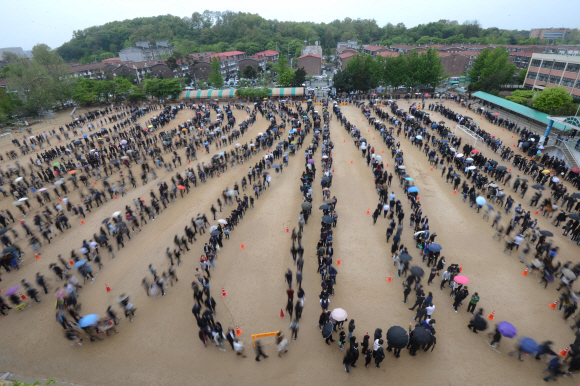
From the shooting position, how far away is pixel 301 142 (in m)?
26.8

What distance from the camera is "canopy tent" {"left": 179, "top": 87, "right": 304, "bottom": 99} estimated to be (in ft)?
154

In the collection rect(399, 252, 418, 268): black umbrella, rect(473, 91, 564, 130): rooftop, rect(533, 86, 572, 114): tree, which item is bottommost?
rect(399, 252, 418, 268): black umbrella

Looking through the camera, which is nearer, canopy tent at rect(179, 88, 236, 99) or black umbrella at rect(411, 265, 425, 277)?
black umbrella at rect(411, 265, 425, 277)

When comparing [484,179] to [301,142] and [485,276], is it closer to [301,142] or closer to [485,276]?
[485,276]

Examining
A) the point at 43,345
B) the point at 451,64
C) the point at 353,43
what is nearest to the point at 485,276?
the point at 43,345

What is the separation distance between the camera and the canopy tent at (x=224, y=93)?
4688 cm

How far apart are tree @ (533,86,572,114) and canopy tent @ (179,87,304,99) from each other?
3060cm

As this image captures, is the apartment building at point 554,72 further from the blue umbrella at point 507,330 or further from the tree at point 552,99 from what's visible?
the blue umbrella at point 507,330

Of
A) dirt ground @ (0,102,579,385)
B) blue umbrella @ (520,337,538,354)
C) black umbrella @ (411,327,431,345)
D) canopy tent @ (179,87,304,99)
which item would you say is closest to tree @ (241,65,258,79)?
canopy tent @ (179,87,304,99)

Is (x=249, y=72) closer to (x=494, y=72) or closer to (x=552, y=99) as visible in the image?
(x=494, y=72)

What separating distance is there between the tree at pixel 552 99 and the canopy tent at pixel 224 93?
3060 centimetres

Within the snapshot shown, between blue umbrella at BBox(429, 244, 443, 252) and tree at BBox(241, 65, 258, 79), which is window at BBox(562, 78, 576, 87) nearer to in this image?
blue umbrella at BBox(429, 244, 443, 252)

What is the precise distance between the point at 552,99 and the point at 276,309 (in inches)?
1451

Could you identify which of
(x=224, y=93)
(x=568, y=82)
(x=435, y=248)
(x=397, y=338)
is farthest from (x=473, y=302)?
(x=224, y=93)
